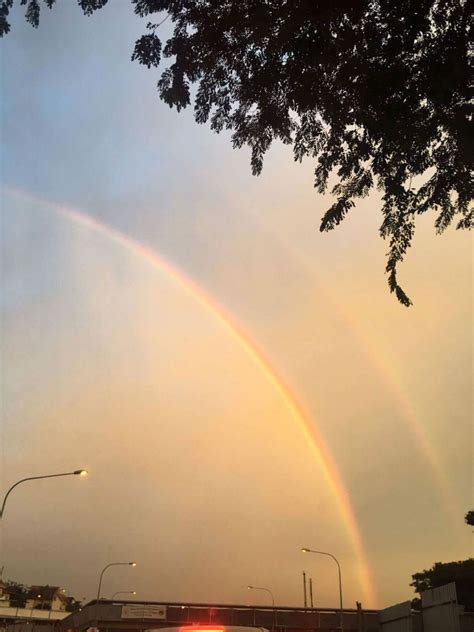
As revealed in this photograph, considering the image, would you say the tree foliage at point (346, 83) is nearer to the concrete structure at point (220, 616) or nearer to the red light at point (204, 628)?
the red light at point (204, 628)

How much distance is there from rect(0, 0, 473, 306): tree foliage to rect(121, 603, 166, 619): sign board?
5290 cm

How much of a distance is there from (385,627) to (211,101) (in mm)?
49454

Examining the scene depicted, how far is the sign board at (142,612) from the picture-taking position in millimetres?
52344

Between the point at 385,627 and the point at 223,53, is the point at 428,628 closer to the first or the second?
the point at 385,627

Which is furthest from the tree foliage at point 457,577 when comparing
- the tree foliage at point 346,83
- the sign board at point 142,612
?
the tree foliage at point 346,83

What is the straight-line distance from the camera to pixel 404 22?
6.93 metres

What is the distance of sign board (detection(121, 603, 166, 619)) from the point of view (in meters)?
52.3

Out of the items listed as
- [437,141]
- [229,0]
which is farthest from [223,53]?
[437,141]

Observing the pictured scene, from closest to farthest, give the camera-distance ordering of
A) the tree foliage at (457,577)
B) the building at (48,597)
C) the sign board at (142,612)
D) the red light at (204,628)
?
the red light at (204,628)
the sign board at (142,612)
the tree foliage at (457,577)
the building at (48,597)

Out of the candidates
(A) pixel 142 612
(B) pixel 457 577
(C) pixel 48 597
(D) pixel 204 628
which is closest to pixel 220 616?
(A) pixel 142 612

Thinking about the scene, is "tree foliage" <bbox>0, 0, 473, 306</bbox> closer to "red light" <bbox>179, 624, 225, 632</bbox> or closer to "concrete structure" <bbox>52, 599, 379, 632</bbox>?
"red light" <bbox>179, 624, 225, 632</bbox>

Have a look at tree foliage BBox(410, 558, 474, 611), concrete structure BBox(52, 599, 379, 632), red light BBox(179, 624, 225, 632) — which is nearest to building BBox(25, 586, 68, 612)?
concrete structure BBox(52, 599, 379, 632)

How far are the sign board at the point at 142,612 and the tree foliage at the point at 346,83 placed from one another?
174 ft

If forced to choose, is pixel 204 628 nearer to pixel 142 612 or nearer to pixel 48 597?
pixel 142 612
